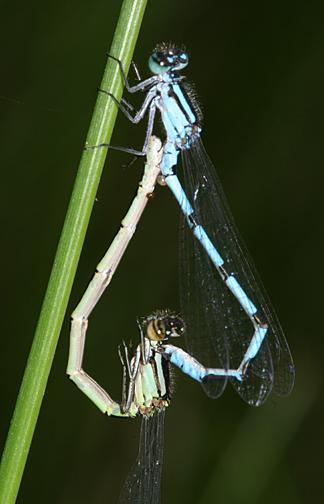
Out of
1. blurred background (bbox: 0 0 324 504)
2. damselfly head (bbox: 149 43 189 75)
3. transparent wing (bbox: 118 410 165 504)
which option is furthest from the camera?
blurred background (bbox: 0 0 324 504)

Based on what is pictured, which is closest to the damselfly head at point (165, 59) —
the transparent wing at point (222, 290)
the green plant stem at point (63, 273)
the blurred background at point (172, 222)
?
the transparent wing at point (222, 290)

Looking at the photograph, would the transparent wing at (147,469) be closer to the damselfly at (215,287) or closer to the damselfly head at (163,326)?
the damselfly at (215,287)

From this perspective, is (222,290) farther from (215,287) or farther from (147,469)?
(147,469)

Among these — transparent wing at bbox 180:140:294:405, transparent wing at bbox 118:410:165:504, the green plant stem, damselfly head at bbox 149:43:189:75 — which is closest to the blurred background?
transparent wing at bbox 180:140:294:405

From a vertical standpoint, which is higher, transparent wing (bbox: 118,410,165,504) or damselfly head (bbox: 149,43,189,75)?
damselfly head (bbox: 149,43,189,75)

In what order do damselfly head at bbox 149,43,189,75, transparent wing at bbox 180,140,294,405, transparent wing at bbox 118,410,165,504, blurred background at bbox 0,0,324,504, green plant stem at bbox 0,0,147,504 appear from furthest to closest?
blurred background at bbox 0,0,324,504 < transparent wing at bbox 180,140,294,405 < transparent wing at bbox 118,410,165,504 < damselfly head at bbox 149,43,189,75 < green plant stem at bbox 0,0,147,504

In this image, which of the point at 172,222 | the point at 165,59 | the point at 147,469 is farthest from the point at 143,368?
the point at 172,222

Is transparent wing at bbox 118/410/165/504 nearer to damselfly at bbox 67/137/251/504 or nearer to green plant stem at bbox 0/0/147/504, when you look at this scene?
damselfly at bbox 67/137/251/504

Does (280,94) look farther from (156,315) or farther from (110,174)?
(156,315)
